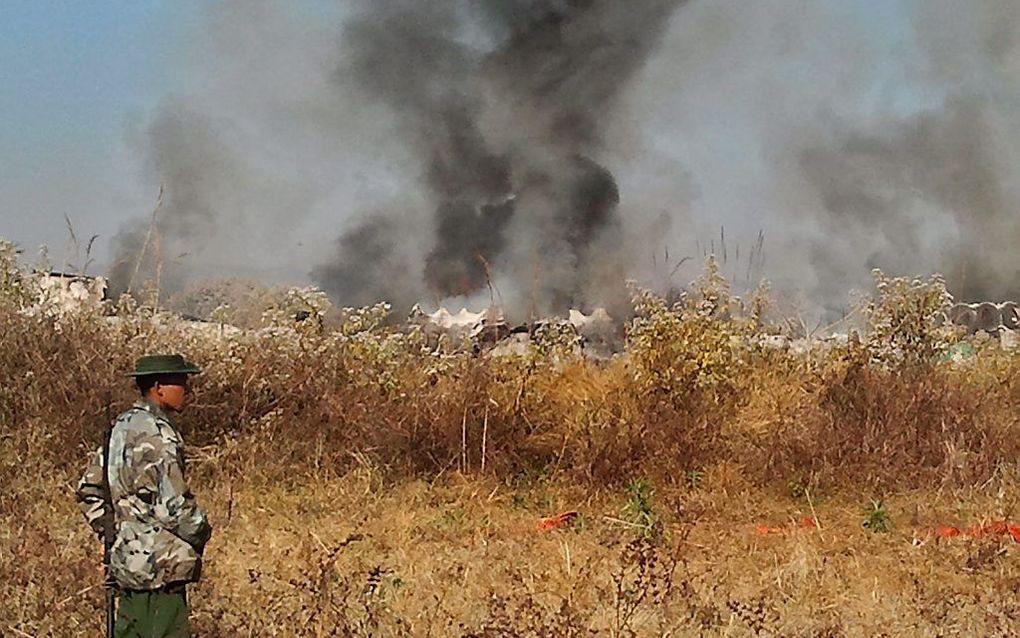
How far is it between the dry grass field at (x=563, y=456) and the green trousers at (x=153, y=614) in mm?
1342

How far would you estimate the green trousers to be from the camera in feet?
13.3

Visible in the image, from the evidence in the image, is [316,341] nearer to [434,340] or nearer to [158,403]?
[434,340]

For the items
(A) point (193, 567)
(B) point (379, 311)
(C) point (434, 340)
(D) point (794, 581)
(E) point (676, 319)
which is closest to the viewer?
(A) point (193, 567)

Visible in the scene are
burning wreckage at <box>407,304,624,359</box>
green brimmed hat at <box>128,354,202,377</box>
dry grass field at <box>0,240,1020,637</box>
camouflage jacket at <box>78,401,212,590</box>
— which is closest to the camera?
camouflage jacket at <box>78,401,212,590</box>

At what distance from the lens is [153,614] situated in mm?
4074

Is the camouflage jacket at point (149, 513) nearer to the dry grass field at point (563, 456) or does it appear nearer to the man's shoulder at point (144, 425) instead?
the man's shoulder at point (144, 425)

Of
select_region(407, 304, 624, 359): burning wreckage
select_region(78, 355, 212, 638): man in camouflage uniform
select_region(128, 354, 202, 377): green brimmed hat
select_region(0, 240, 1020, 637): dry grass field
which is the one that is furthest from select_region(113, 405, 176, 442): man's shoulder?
select_region(407, 304, 624, 359): burning wreckage

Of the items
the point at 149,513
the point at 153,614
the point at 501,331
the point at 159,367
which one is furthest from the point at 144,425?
the point at 501,331

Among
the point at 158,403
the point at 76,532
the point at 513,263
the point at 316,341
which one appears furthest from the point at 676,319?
the point at 513,263

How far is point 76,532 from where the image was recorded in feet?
22.0

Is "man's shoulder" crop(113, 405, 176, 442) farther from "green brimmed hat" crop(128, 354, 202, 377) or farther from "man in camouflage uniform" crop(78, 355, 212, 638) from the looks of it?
"green brimmed hat" crop(128, 354, 202, 377)

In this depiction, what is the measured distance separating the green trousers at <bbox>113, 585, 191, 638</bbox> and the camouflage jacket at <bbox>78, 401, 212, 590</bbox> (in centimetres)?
7

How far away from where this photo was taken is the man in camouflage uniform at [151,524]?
4.02 metres

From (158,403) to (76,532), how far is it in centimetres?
306
